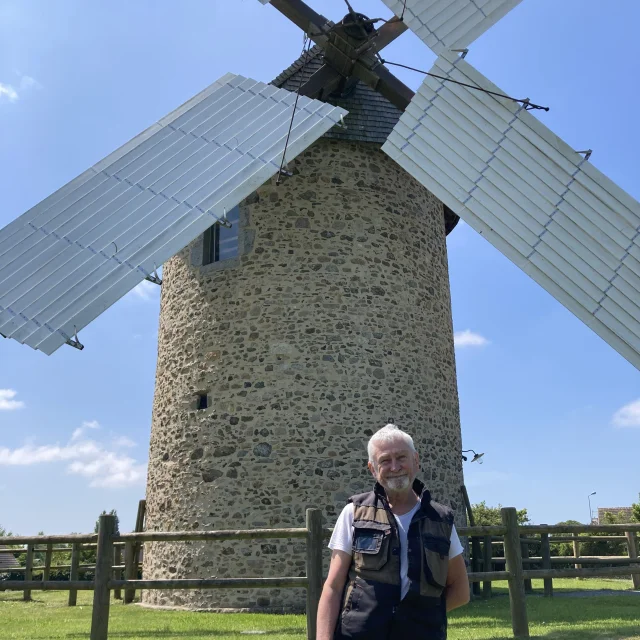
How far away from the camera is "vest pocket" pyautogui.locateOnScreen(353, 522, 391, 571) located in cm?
251

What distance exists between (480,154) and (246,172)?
2.78m

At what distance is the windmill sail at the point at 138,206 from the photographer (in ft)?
21.9

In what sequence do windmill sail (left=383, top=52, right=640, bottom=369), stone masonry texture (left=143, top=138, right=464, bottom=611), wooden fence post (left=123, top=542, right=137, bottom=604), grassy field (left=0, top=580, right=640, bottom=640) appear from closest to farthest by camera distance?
1. grassy field (left=0, top=580, right=640, bottom=640)
2. windmill sail (left=383, top=52, right=640, bottom=369)
3. stone masonry texture (left=143, top=138, right=464, bottom=611)
4. wooden fence post (left=123, top=542, right=137, bottom=604)

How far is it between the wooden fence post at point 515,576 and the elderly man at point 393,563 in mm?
3019

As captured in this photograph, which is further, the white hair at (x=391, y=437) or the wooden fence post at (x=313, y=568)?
the wooden fence post at (x=313, y=568)

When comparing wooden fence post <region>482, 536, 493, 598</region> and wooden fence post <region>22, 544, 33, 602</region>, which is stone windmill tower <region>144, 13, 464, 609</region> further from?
wooden fence post <region>22, 544, 33, 602</region>

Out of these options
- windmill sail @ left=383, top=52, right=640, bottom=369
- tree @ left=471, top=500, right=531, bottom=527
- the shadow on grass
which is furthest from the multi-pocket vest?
tree @ left=471, top=500, right=531, bottom=527

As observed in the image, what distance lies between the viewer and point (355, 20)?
30.9 feet

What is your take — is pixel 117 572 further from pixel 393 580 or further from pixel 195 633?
pixel 393 580

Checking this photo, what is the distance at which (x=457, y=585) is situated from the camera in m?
2.69

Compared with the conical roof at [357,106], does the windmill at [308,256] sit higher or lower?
lower

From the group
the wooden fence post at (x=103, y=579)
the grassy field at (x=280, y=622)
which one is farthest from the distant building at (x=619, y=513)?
the wooden fence post at (x=103, y=579)

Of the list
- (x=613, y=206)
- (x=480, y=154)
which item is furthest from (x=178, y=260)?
(x=613, y=206)

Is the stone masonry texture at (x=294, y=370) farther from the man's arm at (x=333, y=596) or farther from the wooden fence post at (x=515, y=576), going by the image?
the man's arm at (x=333, y=596)
